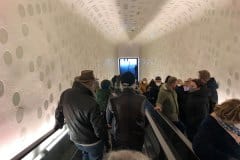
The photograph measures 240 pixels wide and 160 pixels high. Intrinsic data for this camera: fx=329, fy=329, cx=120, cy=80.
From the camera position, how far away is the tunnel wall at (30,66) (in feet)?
13.4

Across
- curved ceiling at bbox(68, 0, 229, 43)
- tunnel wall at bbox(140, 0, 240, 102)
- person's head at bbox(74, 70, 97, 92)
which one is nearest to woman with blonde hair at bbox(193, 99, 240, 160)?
person's head at bbox(74, 70, 97, 92)

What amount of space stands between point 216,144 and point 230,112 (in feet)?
1.02

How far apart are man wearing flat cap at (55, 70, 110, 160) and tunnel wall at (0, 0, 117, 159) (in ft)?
2.35

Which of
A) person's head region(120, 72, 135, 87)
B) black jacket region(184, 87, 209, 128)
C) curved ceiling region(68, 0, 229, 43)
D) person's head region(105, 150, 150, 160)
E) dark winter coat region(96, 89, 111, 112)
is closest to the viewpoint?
person's head region(105, 150, 150, 160)

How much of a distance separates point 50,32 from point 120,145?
2903mm

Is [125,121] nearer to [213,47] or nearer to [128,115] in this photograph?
[128,115]

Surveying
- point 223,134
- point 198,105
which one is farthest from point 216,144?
point 198,105

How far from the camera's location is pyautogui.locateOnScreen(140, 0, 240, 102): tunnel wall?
6996 millimetres

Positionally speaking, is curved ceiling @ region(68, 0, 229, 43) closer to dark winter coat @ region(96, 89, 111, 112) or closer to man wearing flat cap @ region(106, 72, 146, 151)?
dark winter coat @ region(96, 89, 111, 112)

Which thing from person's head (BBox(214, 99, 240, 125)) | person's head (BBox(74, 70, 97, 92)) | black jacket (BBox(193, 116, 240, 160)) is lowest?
black jacket (BBox(193, 116, 240, 160))

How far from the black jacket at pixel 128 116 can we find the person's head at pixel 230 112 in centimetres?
148

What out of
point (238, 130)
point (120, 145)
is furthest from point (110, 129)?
point (238, 130)

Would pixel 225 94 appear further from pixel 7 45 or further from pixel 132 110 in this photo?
pixel 7 45

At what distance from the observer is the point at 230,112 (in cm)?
292
